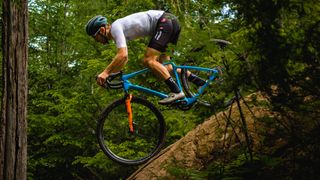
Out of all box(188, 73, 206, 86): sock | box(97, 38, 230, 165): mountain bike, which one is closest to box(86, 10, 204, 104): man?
box(97, 38, 230, 165): mountain bike

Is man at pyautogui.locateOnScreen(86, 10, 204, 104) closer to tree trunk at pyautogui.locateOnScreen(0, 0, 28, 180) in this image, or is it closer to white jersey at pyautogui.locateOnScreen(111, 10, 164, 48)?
white jersey at pyautogui.locateOnScreen(111, 10, 164, 48)

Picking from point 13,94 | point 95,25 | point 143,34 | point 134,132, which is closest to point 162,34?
point 143,34

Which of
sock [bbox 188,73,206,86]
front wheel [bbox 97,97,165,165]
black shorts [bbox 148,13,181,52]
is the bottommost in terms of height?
front wheel [bbox 97,97,165,165]

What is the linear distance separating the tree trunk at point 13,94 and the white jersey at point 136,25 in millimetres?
1616

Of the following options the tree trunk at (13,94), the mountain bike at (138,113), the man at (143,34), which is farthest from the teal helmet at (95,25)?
the tree trunk at (13,94)

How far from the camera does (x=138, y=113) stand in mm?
7922

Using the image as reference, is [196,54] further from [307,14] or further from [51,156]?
[51,156]

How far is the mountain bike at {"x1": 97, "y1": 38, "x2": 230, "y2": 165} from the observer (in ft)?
19.0

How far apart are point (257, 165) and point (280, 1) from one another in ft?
4.38

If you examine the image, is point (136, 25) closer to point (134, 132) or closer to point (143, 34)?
point (143, 34)

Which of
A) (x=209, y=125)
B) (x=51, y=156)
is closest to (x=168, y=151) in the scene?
(x=209, y=125)

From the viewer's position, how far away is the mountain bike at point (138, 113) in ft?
19.0

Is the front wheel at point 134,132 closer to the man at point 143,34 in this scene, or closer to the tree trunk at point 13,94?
the man at point 143,34

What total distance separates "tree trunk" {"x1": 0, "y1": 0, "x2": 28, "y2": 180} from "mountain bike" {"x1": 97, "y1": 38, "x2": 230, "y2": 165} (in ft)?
4.22
